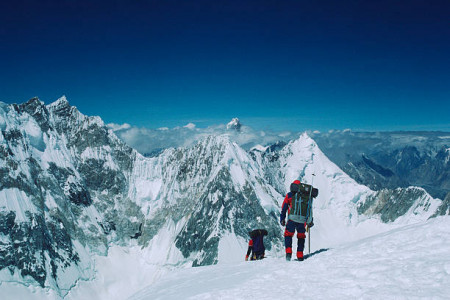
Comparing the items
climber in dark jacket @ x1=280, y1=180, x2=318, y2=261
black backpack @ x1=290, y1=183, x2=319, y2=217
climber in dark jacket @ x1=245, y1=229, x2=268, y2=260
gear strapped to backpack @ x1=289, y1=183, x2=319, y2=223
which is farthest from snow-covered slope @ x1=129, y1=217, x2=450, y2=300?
climber in dark jacket @ x1=245, y1=229, x2=268, y2=260

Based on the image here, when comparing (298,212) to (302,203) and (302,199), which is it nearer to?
(302,203)

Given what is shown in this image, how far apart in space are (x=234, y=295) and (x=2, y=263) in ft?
634

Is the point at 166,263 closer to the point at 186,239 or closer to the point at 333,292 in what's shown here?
the point at 186,239

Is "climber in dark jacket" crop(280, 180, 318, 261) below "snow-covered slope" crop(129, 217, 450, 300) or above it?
above

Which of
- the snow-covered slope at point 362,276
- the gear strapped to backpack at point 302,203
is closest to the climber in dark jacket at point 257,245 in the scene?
the gear strapped to backpack at point 302,203

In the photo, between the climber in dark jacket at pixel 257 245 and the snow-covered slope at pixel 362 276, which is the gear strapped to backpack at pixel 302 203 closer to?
the snow-covered slope at pixel 362 276

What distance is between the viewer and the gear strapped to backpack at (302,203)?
18141 millimetres

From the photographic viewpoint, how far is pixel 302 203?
18.2 metres

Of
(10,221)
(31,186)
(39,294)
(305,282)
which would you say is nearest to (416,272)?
(305,282)

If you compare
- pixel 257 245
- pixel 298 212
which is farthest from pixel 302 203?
pixel 257 245

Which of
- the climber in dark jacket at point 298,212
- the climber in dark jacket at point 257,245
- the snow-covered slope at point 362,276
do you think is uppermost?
the climber in dark jacket at point 298,212

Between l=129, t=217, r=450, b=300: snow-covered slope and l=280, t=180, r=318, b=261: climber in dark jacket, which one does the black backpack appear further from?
l=129, t=217, r=450, b=300: snow-covered slope

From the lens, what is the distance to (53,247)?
600ft

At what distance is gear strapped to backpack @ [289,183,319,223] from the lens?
18.1 metres
